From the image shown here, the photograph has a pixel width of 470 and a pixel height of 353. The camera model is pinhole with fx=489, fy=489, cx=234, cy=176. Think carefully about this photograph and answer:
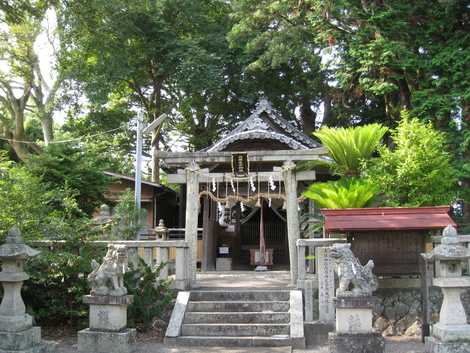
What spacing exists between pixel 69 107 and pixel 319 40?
13409mm

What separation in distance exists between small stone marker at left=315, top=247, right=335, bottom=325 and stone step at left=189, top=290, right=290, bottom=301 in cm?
117

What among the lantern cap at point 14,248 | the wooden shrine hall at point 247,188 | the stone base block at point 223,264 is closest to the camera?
the lantern cap at point 14,248

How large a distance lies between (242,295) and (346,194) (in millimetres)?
3230

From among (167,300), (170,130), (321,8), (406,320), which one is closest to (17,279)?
(167,300)

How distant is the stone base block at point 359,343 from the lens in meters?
7.94

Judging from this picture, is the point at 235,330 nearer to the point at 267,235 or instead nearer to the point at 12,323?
the point at 12,323

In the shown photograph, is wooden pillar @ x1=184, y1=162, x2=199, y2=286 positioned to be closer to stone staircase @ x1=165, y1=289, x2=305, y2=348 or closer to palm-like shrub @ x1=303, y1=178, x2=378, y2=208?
stone staircase @ x1=165, y1=289, x2=305, y2=348

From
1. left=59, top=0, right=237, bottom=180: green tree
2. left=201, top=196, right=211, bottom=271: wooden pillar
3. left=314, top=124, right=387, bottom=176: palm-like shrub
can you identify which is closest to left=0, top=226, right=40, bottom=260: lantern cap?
left=314, top=124, right=387, bottom=176: palm-like shrub

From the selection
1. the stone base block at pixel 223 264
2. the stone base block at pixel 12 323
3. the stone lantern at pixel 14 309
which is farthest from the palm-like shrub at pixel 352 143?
the stone base block at pixel 12 323

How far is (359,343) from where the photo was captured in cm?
796

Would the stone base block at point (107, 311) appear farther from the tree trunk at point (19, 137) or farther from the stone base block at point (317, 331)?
the tree trunk at point (19, 137)

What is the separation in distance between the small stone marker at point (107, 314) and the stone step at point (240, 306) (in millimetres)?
2229

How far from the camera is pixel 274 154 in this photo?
1223 cm

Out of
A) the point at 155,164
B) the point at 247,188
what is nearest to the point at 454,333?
the point at 247,188
